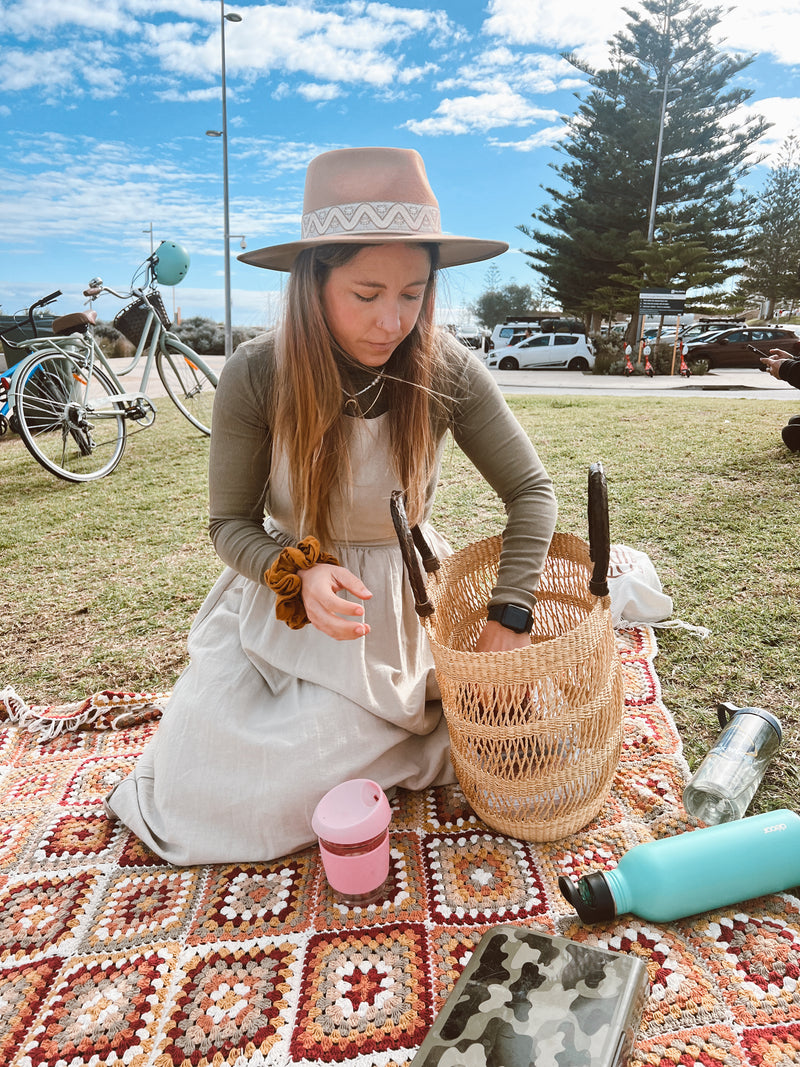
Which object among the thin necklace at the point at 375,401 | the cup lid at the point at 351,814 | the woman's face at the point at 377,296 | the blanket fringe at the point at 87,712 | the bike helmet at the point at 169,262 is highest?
the bike helmet at the point at 169,262

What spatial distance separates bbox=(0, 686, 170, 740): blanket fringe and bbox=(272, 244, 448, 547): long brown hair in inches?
31.4

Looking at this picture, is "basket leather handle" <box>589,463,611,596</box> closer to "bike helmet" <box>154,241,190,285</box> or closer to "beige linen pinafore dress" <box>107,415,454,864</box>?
"beige linen pinafore dress" <box>107,415,454,864</box>

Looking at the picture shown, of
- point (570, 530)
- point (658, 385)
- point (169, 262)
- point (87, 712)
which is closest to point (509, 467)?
point (87, 712)

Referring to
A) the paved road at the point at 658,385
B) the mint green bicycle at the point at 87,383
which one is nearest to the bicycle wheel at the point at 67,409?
the mint green bicycle at the point at 87,383

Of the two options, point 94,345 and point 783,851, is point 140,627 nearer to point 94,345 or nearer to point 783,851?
point 783,851

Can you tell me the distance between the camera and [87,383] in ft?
16.1

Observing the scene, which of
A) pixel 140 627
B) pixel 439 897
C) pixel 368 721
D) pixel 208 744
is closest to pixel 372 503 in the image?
pixel 368 721

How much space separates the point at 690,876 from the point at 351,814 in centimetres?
56

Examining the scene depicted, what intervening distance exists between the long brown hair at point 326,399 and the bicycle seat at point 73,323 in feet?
13.4

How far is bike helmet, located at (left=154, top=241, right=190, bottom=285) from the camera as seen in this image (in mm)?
5328

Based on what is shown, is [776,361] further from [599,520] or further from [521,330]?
[521,330]

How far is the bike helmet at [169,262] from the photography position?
533 centimetres

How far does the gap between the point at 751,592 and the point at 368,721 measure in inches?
63.4

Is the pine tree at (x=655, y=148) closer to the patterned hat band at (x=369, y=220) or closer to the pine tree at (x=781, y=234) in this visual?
the pine tree at (x=781, y=234)
